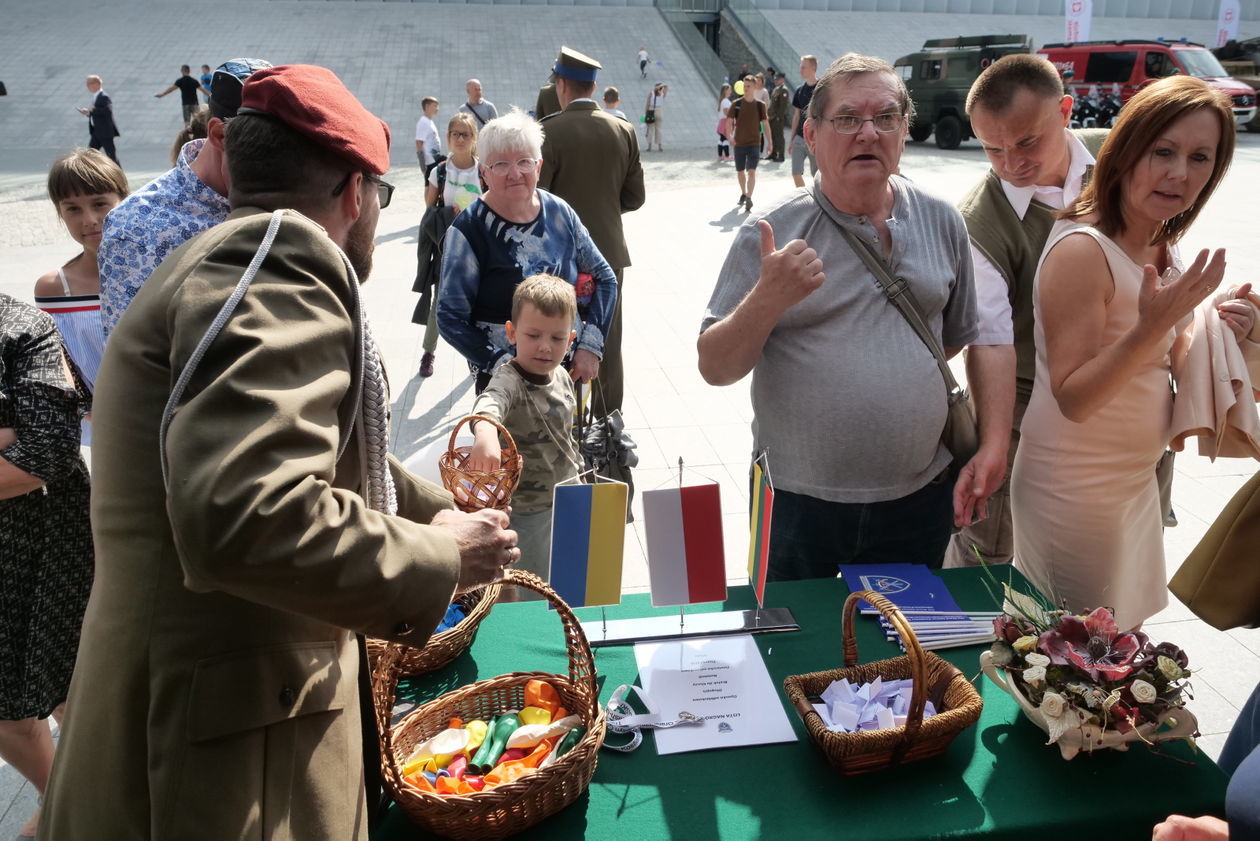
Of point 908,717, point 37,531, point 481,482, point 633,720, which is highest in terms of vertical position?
point 481,482

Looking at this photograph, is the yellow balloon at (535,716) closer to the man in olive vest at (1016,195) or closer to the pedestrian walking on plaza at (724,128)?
the man in olive vest at (1016,195)

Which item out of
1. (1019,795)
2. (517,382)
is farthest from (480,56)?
(1019,795)

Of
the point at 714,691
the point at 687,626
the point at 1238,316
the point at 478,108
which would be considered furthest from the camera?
the point at 478,108

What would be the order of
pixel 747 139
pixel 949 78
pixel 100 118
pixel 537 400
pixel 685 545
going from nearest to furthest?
pixel 685 545, pixel 537 400, pixel 747 139, pixel 100 118, pixel 949 78

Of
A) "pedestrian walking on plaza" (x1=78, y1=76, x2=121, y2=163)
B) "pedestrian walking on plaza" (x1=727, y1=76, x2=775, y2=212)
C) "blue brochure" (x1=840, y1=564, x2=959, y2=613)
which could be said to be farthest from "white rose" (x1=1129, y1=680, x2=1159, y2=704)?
"pedestrian walking on plaza" (x1=78, y1=76, x2=121, y2=163)


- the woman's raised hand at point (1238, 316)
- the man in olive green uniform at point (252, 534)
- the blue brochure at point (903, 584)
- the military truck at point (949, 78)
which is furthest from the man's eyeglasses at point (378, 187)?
the military truck at point (949, 78)

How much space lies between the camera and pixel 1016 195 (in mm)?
2834

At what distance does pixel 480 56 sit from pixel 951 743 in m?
27.9

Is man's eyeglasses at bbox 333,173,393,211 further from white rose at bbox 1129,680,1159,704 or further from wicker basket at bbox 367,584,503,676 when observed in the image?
white rose at bbox 1129,680,1159,704

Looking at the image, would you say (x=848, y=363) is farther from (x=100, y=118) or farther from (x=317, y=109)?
(x=100, y=118)

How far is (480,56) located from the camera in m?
26.7

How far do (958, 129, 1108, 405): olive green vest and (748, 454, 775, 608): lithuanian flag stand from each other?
116 cm

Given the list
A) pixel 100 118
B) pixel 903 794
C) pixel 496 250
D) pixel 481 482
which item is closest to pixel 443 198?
pixel 496 250

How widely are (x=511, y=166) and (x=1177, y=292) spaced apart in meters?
2.19
